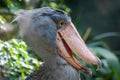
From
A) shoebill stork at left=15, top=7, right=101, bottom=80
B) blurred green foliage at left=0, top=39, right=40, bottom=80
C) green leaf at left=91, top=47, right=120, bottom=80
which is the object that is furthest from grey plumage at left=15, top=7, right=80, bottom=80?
green leaf at left=91, top=47, right=120, bottom=80

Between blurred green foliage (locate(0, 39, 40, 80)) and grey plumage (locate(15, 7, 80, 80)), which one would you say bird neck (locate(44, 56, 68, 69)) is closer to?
grey plumage (locate(15, 7, 80, 80))

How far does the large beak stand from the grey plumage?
4 centimetres

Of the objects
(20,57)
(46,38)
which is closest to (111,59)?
(20,57)

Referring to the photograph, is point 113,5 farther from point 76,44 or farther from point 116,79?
point 76,44

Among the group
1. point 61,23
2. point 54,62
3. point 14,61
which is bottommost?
point 54,62

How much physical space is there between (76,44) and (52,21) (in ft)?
0.73

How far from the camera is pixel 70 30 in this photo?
3.20 meters

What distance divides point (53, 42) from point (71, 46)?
132mm

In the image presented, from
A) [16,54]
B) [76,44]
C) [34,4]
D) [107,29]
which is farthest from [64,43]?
[107,29]

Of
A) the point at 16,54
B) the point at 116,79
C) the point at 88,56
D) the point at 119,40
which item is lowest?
the point at 88,56

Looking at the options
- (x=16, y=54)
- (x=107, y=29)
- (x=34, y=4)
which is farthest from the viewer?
(x=107, y=29)

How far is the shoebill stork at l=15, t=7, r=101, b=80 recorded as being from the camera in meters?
3.08

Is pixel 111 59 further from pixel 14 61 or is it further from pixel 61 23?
pixel 61 23

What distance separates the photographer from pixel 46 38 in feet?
10.2
